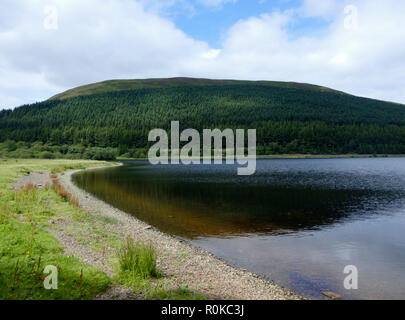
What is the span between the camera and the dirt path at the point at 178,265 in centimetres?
982

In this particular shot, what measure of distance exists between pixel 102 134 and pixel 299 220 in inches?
7402

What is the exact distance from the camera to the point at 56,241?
13.1 metres

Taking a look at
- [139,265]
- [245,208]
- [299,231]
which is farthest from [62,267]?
[245,208]

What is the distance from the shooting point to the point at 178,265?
12352mm

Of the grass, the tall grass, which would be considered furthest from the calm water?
the grass

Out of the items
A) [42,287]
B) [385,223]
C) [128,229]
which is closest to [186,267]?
[42,287]

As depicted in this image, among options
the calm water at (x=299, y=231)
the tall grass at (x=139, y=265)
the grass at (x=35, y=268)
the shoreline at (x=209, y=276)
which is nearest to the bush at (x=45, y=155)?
the calm water at (x=299, y=231)

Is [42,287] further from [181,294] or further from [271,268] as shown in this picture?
[271,268]

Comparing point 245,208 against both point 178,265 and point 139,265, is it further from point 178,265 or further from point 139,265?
point 139,265

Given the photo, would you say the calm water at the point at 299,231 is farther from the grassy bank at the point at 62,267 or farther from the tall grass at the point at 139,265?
the grassy bank at the point at 62,267

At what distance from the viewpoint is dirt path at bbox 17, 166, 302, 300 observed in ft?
32.2
